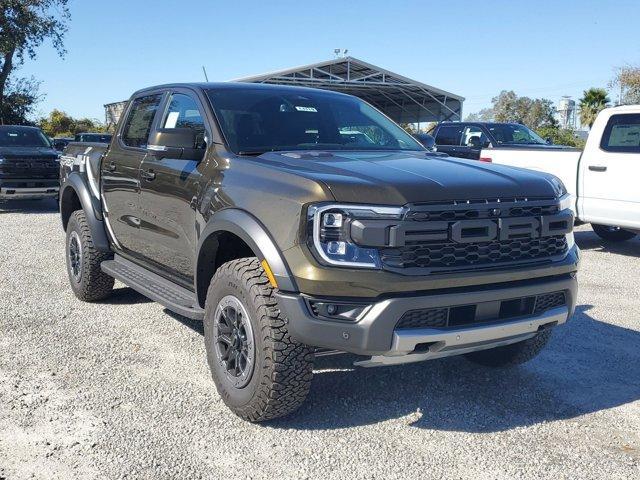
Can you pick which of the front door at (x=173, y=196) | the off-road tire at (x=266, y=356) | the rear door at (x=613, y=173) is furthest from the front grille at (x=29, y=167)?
the off-road tire at (x=266, y=356)

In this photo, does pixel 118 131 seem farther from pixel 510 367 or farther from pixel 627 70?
pixel 627 70

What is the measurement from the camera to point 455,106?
3731cm

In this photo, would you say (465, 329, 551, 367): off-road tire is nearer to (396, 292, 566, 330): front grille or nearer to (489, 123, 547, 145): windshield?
(396, 292, 566, 330): front grille

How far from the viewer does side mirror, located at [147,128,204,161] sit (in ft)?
13.2

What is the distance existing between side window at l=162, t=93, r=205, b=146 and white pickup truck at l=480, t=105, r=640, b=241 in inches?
256

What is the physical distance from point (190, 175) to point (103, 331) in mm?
1832

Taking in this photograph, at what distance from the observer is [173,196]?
176 inches

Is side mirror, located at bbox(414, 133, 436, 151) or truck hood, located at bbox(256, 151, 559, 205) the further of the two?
side mirror, located at bbox(414, 133, 436, 151)

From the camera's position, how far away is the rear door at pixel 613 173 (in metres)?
8.88

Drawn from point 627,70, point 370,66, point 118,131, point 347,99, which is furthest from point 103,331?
→ point 627,70

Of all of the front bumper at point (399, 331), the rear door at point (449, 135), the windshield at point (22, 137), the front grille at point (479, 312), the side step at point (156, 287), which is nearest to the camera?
the front bumper at point (399, 331)

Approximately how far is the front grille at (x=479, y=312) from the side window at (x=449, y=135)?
1067 centimetres

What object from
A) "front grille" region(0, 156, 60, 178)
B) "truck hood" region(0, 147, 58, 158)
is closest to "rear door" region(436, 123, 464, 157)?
"front grille" region(0, 156, 60, 178)

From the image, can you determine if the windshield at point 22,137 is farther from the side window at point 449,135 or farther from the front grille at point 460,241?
the front grille at point 460,241
